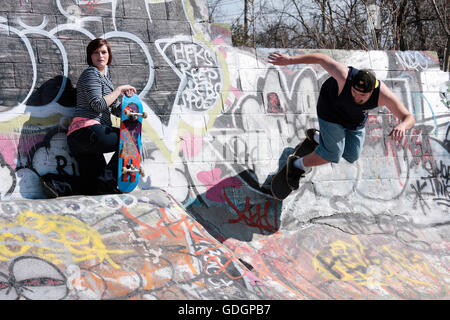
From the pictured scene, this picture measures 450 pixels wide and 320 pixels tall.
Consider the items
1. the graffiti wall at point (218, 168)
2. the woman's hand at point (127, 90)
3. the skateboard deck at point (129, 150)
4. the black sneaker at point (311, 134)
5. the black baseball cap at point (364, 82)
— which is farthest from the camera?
the black sneaker at point (311, 134)

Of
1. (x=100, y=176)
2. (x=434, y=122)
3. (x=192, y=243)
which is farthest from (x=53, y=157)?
(x=434, y=122)

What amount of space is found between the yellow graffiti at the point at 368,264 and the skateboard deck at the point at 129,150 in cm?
214

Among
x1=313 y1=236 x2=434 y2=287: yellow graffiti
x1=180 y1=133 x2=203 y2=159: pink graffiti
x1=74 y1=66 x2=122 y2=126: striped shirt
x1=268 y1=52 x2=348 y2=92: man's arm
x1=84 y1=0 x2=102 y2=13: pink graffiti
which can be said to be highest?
x1=84 y1=0 x2=102 y2=13: pink graffiti

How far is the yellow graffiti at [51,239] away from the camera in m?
4.00

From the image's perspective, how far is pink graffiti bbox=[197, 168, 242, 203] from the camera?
5.89m

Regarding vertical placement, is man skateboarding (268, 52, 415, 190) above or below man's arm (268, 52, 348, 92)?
below

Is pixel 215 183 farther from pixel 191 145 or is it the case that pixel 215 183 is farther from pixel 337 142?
pixel 337 142

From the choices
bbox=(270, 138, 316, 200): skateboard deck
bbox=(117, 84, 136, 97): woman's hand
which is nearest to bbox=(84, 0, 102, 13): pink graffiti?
bbox=(117, 84, 136, 97): woman's hand

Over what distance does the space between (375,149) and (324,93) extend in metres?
1.59

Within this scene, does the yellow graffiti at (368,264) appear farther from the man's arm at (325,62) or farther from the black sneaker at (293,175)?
the man's arm at (325,62)

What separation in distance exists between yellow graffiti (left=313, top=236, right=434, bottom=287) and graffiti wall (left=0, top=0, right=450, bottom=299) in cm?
2

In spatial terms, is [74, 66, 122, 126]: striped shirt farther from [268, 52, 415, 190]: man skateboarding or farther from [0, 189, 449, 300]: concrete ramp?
[268, 52, 415, 190]: man skateboarding

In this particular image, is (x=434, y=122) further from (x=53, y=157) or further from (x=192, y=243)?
(x=53, y=157)

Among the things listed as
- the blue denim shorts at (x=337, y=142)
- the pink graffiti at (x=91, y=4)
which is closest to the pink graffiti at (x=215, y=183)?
the blue denim shorts at (x=337, y=142)
